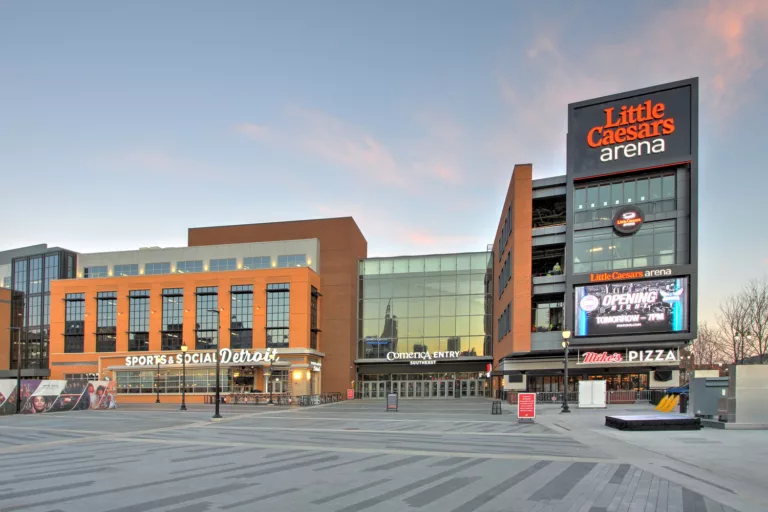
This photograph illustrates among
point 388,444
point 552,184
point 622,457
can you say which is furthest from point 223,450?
point 552,184

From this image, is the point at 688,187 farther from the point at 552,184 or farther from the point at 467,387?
the point at 467,387

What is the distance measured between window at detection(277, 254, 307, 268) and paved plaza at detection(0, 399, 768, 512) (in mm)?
41701

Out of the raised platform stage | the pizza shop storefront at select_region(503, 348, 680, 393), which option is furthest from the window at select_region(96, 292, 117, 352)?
the raised platform stage

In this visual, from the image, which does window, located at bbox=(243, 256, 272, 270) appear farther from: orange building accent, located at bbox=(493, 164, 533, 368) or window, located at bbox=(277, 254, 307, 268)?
orange building accent, located at bbox=(493, 164, 533, 368)

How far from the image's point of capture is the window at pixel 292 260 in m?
67.4

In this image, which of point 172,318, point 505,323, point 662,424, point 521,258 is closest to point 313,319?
point 172,318

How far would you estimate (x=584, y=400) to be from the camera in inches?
1677

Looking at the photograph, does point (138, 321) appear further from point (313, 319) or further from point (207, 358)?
point (313, 319)

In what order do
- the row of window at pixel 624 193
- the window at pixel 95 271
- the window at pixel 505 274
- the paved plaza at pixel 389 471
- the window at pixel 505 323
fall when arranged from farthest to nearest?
the window at pixel 95 271
the window at pixel 505 274
the window at pixel 505 323
the row of window at pixel 624 193
the paved plaza at pixel 389 471

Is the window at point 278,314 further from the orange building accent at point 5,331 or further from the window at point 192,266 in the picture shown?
the orange building accent at point 5,331

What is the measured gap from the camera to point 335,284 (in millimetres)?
69000

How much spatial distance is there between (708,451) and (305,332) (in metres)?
48.7

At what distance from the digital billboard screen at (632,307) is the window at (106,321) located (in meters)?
52.2

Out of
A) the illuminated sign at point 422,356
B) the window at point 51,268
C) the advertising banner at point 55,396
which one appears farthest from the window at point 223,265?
the window at point 51,268
